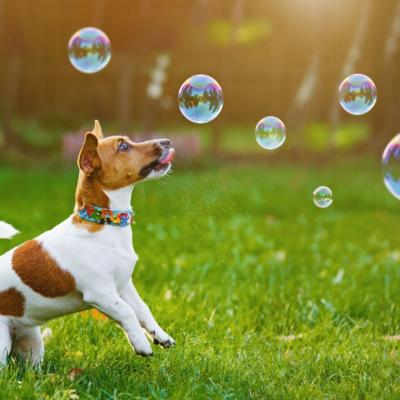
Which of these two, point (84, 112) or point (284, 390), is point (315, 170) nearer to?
point (84, 112)

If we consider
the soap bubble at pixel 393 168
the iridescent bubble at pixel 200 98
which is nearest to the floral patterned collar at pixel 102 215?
the iridescent bubble at pixel 200 98

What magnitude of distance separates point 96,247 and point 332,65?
13.6 metres

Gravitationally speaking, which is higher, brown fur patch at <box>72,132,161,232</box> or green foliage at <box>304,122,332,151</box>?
brown fur patch at <box>72,132,161,232</box>

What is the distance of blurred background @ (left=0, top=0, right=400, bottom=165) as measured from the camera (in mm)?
13227

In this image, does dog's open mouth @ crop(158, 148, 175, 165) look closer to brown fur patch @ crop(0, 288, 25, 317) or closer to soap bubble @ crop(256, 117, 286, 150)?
brown fur patch @ crop(0, 288, 25, 317)

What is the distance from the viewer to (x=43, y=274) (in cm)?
339

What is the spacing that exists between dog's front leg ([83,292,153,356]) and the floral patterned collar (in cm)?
30

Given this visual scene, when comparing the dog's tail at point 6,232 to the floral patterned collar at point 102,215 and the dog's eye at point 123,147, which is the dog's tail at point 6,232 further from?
Result: the dog's eye at point 123,147

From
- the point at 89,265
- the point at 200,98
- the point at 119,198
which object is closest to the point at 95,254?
the point at 89,265

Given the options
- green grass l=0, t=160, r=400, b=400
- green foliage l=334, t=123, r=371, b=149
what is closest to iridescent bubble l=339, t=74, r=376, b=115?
green grass l=0, t=160, r=400, b=400

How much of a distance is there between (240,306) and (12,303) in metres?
1.62

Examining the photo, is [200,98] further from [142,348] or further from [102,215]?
[142,348]

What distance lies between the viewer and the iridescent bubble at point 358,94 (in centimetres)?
494

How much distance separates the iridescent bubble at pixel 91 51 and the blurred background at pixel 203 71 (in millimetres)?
6802
